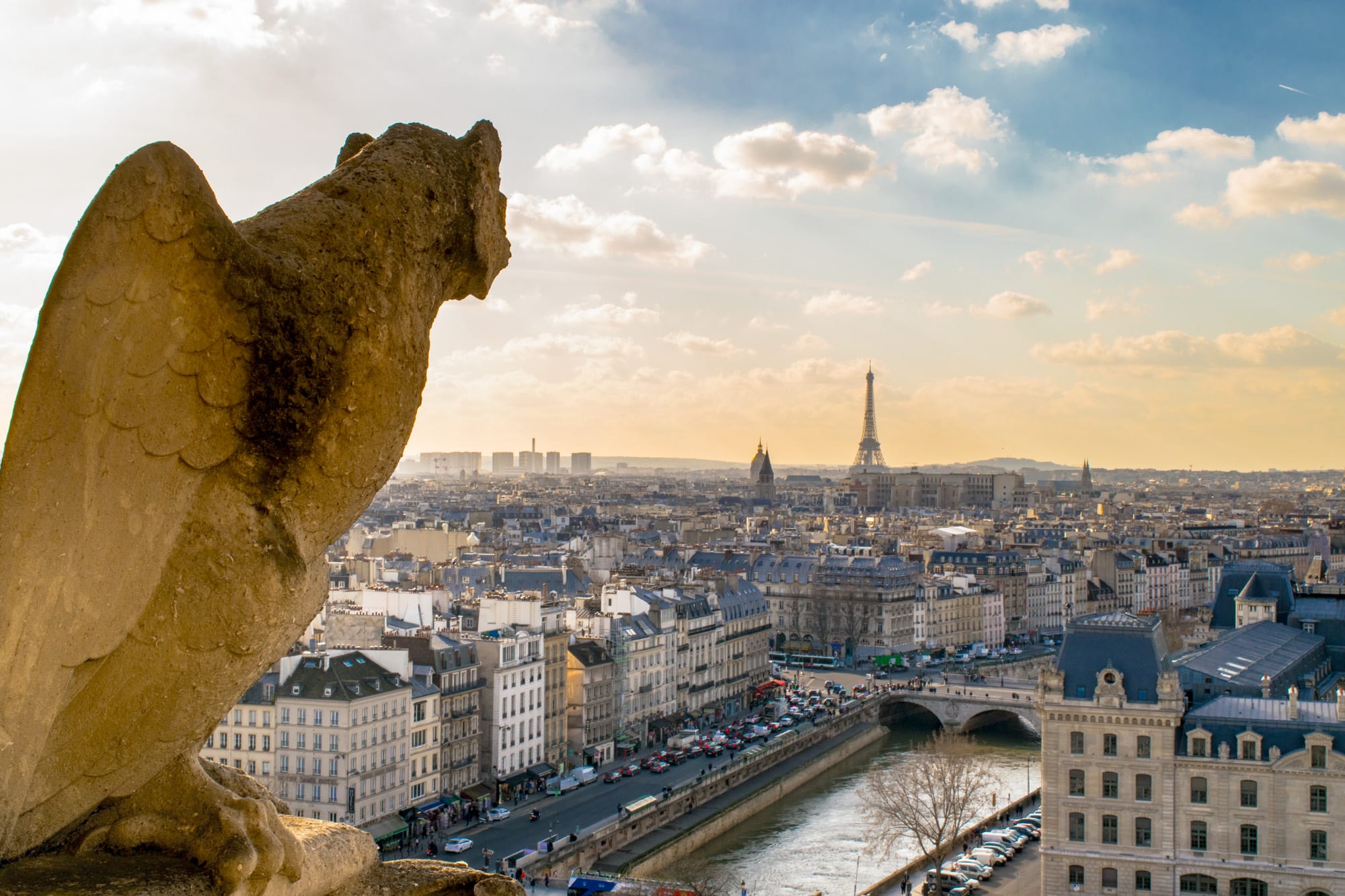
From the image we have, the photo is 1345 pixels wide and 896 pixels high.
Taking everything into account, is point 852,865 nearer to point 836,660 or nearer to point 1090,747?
point 1090,747

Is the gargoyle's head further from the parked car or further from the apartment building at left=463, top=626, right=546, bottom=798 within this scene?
the apartment building at left=463, top=626, right=546, bottom=798

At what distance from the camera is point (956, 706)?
49188 mm

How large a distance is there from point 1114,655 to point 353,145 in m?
25.2

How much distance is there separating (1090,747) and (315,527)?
2534cm

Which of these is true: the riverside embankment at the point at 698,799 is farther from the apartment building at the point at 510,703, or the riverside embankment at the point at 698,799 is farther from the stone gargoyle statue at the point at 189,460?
the stone gargoyle statue at the point at 189,460

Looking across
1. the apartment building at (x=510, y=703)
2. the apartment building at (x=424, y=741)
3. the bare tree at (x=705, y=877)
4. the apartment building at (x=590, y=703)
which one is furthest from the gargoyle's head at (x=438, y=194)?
the apartment building at (x=590, y=703)

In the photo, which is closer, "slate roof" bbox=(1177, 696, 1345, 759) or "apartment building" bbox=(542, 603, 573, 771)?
"slate roof" bbox=(1177, 696, 1345, 759)

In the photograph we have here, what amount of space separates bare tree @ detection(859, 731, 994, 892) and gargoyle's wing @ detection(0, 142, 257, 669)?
27861mm

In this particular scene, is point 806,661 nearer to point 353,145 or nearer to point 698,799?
point 698,799

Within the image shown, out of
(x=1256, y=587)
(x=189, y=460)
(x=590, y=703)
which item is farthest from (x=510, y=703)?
(x=189, y=460)

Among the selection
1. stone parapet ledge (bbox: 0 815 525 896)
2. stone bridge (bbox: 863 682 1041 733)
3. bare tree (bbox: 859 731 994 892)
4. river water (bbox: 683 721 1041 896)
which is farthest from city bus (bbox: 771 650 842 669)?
stone parapet ledge (bbox: 0 815 525 896)

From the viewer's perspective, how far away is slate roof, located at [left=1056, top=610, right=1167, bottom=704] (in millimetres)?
26484

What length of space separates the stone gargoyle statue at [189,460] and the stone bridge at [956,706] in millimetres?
46111

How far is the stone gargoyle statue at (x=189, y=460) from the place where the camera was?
276 centimetres
